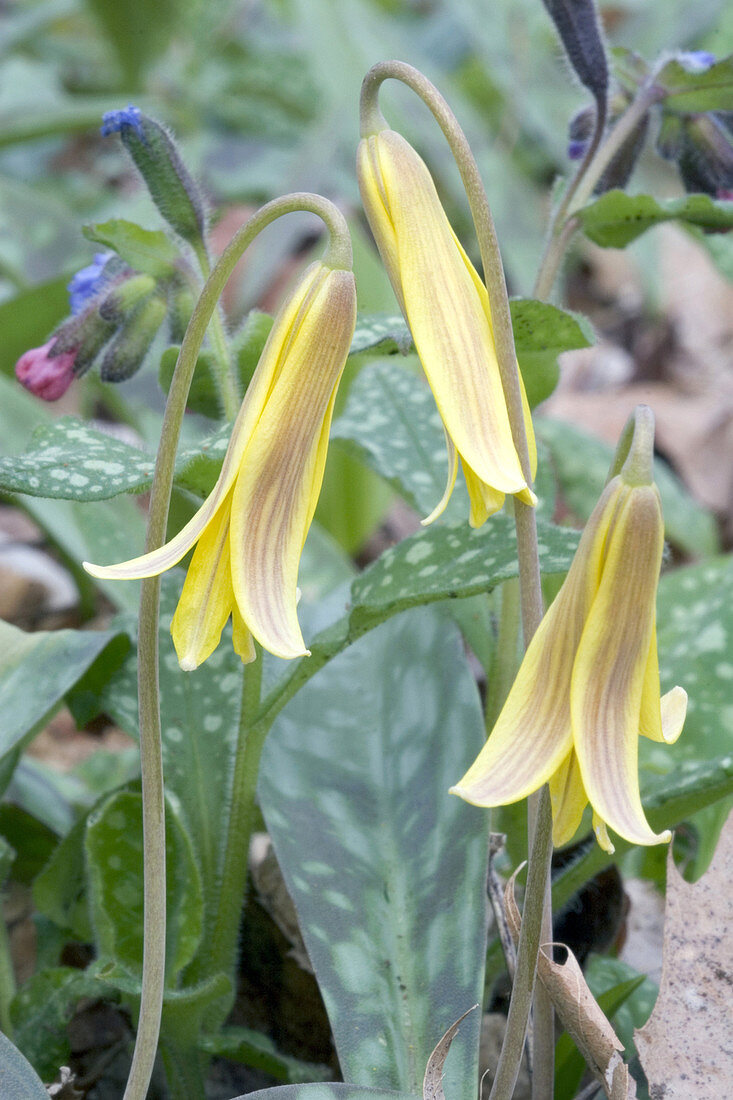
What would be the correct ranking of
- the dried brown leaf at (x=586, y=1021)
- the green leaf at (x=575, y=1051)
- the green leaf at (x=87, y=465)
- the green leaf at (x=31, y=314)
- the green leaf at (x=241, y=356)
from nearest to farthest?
the dried brown leaf at (x=586, y=1021), the green leaf at (x=87, y=465), the green leaf at (x=575, y=1051), the green leaf at (x=241, y=356), the green leaf at (x=31, y=314)

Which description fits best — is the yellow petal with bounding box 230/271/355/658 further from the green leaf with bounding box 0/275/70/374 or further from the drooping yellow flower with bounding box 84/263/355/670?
the green leaf with bounding box 0/275/70/374

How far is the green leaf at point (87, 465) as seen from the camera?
889 mm

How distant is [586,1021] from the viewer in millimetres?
810

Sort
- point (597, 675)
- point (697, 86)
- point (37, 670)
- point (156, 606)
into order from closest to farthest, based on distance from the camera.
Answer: point (597, 675), point (156, 606), point (37, 670), point (697, 86)

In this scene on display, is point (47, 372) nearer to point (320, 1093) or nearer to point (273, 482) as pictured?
point (273, 482)

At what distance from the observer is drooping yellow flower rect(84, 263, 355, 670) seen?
71cm

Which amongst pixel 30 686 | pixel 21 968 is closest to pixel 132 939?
pixel 30 686

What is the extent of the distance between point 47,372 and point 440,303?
22.6 inches

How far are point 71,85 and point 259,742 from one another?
15.4 ft

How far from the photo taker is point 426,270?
732 millimetres

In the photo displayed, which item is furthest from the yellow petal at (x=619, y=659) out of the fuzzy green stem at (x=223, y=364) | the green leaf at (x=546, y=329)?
the fuzzy green stem at (x=223, y=364)

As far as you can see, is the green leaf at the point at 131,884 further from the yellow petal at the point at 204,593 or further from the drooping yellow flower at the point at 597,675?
the drooping yellow flower at the point at 597,675

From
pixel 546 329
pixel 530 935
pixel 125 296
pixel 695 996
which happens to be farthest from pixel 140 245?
pixel 695 996

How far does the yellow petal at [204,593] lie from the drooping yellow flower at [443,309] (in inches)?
6.0
